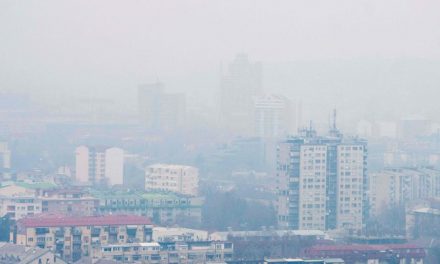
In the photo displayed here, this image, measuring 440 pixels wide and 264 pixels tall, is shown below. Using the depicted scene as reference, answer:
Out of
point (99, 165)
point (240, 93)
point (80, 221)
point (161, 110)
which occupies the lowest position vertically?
point (80, 221)

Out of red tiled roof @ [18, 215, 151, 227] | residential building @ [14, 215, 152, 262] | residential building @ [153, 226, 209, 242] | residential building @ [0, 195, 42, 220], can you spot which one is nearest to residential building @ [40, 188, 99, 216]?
residential building @ [0, 195, 42, 220]

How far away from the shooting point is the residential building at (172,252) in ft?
42.3

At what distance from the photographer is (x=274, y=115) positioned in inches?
1117

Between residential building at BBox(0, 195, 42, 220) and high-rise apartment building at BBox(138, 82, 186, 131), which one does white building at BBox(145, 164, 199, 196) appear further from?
high-rise apartment building at BBox(138, 82, 186, 131)

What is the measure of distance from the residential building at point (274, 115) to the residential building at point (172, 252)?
13.8 meters

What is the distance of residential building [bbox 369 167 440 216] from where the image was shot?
61.7ft

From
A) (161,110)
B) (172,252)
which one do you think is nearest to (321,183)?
(172,252)

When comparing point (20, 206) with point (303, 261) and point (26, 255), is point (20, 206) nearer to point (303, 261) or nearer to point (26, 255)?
point (26, 255)

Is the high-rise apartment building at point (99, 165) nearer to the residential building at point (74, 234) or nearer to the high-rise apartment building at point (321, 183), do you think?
the high-rise apartment building at point (321, 183)

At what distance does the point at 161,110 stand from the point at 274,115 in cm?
223

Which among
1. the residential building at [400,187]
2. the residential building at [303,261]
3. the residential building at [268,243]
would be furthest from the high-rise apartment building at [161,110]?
the residential building at [303,261]

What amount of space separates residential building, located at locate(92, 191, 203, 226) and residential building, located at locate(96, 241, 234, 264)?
3.43 meters

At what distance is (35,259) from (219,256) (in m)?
1.59

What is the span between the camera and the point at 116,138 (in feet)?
84.2
